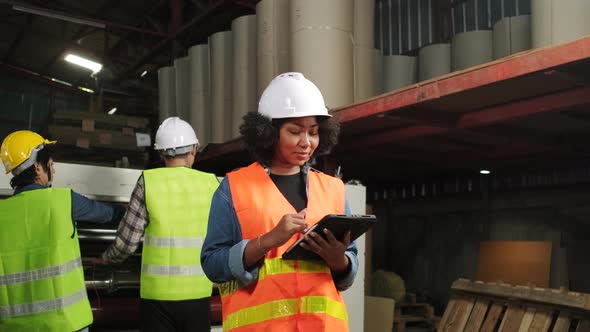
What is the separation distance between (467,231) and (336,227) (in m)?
6.38

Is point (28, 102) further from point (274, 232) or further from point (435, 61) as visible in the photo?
point (274, 232)

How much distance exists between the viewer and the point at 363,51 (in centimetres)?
524

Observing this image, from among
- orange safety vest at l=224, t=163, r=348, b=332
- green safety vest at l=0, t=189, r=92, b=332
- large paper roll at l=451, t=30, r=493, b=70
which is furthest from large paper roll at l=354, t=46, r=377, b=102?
orange safety vest at l=224, t=163, r=348, b=332

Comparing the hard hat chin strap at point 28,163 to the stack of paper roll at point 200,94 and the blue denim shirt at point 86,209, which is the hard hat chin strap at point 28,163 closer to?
the blue denim shirt at point 86,209

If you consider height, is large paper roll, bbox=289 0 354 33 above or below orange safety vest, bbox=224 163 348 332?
above

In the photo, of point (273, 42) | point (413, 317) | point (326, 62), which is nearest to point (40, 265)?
point (326, 62)

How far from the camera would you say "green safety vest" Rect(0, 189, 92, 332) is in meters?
2.79

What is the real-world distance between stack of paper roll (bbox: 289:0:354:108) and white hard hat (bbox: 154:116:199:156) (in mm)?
1376

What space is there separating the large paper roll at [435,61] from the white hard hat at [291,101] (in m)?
4.46

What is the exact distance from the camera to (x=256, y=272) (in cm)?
182

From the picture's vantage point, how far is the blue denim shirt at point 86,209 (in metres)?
2.95

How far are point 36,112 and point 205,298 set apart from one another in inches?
516

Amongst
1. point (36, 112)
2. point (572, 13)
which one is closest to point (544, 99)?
point (572, 13)

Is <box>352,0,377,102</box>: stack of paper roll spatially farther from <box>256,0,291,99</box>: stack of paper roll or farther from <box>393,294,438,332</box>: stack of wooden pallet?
<box>393,294,438,332</box>: stack of wooden pallet
